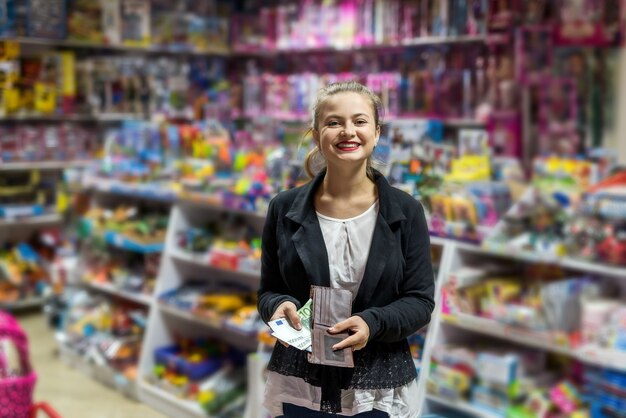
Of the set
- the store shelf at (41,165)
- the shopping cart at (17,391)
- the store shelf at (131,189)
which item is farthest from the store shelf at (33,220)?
the shopping cart at (17,391)

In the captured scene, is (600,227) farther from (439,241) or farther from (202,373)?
(202,373)

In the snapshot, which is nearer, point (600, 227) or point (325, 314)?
point (325, 314)

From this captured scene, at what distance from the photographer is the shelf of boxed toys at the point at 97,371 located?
408 centimetres

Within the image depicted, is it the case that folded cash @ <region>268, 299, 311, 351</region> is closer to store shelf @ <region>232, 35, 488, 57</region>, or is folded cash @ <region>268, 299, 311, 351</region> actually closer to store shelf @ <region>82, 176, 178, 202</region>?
store shelf @ <region>82, 176, 178, 202</region>

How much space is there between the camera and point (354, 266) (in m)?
1.61

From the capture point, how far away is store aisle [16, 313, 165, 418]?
12.7 ft

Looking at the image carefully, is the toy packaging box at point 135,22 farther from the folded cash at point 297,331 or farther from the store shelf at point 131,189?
the folded cash at point 297,331

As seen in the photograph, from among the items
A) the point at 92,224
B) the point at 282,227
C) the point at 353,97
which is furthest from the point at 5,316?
the point at 92,224

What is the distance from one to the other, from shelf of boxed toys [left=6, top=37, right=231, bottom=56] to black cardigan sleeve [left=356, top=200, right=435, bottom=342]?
4.93 meters

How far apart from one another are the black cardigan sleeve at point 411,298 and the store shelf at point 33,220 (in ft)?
16.1

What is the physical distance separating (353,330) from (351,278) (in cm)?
16

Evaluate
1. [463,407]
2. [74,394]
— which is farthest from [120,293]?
[463,407]

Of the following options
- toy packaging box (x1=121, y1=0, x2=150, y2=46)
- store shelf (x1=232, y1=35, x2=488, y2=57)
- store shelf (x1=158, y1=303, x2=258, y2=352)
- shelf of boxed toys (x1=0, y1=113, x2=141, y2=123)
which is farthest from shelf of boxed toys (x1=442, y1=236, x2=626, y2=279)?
toy packaging box (x1=121, y1=0, x2=150, y2=46)

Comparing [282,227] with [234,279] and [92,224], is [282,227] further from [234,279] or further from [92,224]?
[92,224]
